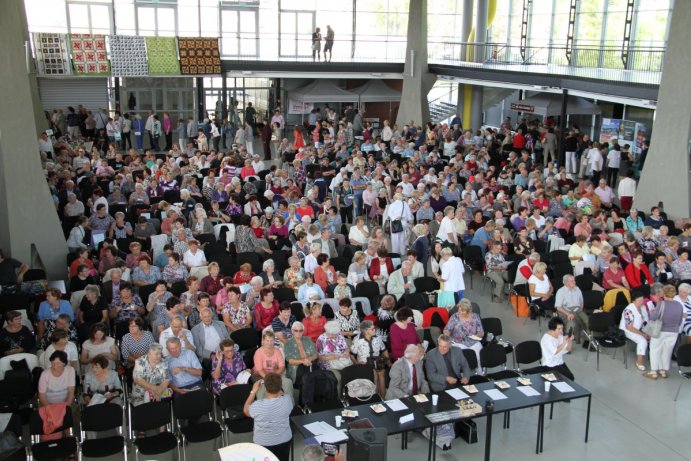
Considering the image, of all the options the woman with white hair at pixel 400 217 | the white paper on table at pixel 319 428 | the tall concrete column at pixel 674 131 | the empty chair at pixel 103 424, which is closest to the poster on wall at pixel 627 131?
the tall concrete column at pixel 674 131

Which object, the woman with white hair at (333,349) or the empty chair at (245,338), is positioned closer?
the woman with white hair at (333,349)

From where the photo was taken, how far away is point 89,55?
24.2 meters

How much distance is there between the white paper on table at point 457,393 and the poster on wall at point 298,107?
23545mm

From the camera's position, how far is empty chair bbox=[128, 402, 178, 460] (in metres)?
6.82

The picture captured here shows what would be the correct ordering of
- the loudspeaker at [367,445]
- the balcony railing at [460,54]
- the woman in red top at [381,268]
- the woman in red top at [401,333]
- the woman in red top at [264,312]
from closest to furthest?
the loudspeaker at [367,445] < the woman in red top at [401,333] < the woman in red top at [264,312] < the woman in red top at [381,268] < the balcony railing at [460,54]

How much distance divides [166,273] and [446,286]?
3990mm

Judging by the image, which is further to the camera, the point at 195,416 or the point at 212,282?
the point at 212,282

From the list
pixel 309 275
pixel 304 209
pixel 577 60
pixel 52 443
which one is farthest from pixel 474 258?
pixel 577 60

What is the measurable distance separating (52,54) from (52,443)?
1956 cm

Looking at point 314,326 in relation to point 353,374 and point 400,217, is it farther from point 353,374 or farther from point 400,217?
point 400,217

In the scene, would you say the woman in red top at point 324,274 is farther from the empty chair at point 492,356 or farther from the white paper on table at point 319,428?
the white paper on table at point 319,428

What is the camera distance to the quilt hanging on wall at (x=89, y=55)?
2389 cm

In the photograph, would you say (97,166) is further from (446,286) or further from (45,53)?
(446,286)

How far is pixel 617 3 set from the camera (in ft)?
82.8
